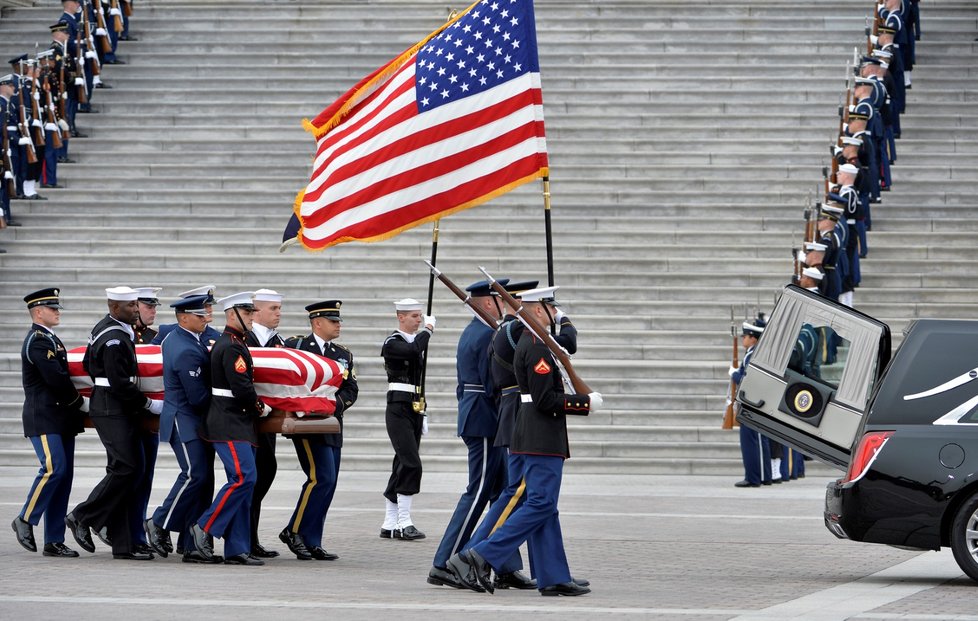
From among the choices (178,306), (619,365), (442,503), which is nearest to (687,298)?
(619,365)

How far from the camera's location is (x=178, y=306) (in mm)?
10734

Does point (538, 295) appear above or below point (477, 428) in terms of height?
above

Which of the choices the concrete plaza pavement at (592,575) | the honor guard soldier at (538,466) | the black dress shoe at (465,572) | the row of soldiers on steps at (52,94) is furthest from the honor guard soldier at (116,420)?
the row of soldiers on steps at (52,94)

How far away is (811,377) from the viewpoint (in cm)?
1053

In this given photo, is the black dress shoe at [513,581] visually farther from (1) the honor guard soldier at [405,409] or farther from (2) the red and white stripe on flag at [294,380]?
(1) the honor guard soldier at [405,409]

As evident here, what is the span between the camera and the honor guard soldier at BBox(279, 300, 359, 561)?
36.1 ft

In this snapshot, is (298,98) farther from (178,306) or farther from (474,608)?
(474,608)

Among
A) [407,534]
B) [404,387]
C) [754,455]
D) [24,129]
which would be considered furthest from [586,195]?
[407,534]

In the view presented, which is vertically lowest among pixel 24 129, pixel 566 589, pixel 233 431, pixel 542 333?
pixel 566 589

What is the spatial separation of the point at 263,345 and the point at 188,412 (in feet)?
2.56

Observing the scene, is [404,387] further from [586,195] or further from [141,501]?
[586,195]

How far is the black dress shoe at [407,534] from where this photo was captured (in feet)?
39.6

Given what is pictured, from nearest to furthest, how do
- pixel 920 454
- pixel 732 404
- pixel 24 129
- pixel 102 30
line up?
pixel 920 454
pixel 732 404
pixel 24 129
pixel 102 30

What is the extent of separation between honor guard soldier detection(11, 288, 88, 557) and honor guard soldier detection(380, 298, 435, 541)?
7.61ft
